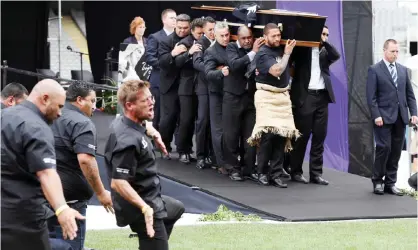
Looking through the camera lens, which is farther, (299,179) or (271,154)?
(299,179)

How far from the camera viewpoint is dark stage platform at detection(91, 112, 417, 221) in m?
11.6

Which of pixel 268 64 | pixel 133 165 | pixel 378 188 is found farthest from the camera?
pixel 378 188

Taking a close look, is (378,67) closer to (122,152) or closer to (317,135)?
(317,135)

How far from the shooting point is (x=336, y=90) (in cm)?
1538

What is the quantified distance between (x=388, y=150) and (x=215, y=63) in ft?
7.63

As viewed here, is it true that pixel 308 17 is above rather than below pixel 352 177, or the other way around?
above

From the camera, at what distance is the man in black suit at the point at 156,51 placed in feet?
45.7

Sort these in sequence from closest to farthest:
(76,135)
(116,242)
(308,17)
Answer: (76,135) → (116,242) → (308,17)

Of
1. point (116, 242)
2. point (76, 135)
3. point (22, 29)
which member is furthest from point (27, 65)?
point (76, 135)

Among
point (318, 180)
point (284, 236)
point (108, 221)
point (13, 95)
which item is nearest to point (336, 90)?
point (318, 180)

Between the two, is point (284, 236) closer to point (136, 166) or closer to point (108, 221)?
point (108, 221)

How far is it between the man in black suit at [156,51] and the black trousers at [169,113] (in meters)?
0.28

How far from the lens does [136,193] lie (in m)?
7.55

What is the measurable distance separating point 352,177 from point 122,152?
22.5 feet
